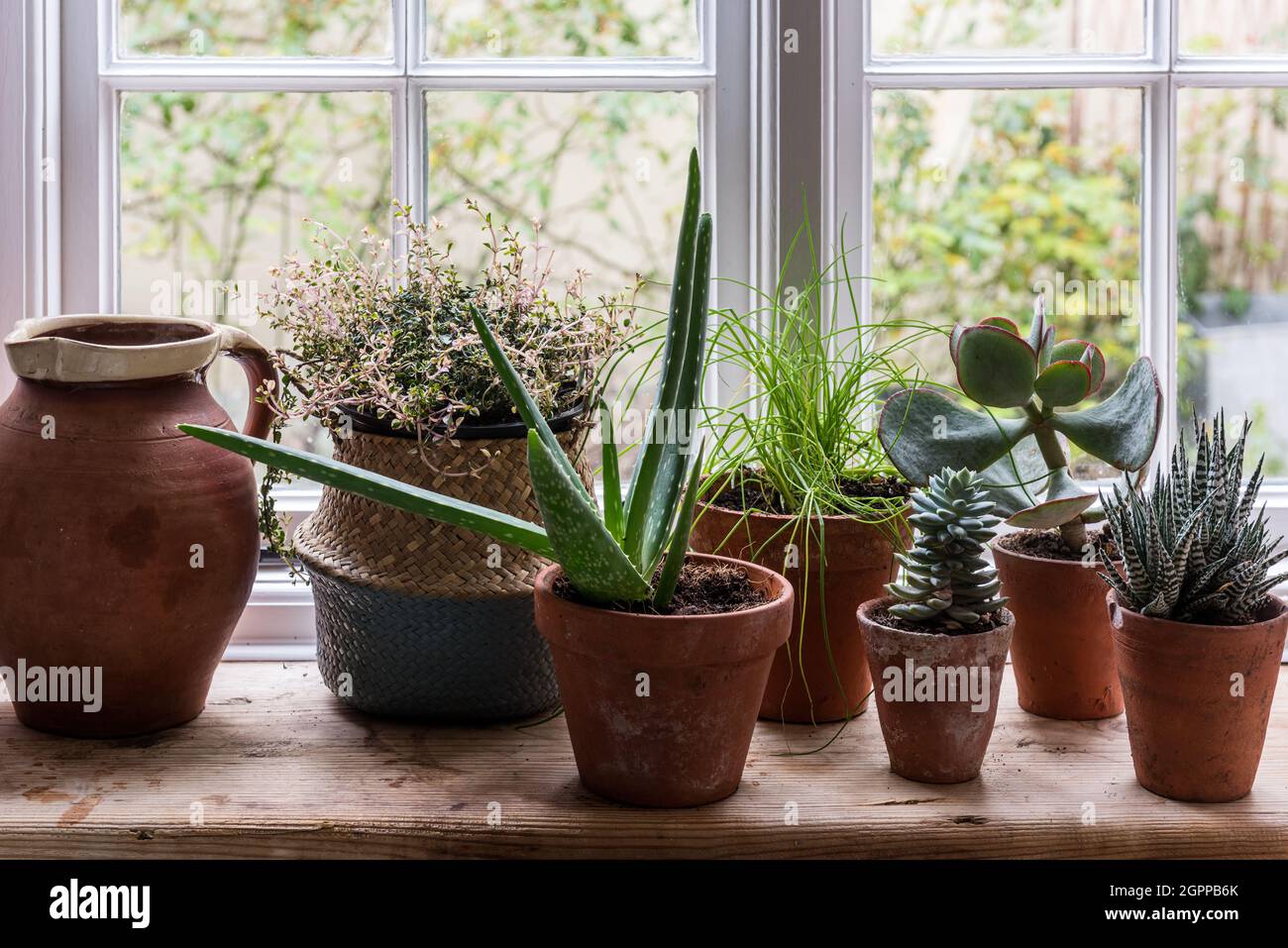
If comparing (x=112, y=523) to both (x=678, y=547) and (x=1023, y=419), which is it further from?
(x=1023, y=419)

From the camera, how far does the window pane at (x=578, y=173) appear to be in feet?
4.71

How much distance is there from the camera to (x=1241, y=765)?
104cm

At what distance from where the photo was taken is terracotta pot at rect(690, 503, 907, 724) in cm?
115

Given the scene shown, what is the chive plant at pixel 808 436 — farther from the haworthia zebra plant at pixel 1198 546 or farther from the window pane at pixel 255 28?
the window pane at pixel 255 28

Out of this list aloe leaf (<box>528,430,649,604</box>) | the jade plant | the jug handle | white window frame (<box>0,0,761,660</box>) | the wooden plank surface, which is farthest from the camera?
white window frame (<box>0,0,761,660</box>)

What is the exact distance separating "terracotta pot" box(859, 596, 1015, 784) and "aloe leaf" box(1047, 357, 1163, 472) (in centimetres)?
17

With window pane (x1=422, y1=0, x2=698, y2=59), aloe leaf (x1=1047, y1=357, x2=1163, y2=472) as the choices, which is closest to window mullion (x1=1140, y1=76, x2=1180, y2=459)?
aloe leaf (x1=1047, y1=357, x2=1163, y2=472)

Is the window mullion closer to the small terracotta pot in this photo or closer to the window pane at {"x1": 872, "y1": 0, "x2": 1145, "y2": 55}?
the window pane at {"x1": 872, "y1": 0, "x2": 1145, "y2": 55}

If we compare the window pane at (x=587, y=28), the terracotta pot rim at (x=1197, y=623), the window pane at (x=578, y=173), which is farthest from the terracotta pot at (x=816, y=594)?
the window pane at (x=587, y=28)

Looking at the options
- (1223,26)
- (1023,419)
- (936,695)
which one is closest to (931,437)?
(1023,419)

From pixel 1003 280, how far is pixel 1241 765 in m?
0.67

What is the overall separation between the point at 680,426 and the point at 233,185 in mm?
720
